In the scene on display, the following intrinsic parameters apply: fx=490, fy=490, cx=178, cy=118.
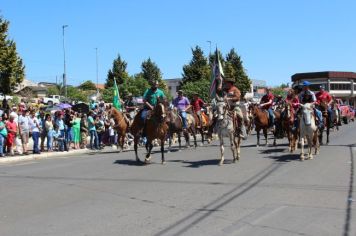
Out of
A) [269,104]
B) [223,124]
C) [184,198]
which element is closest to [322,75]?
[269,104]

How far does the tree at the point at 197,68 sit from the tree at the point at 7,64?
29051mm

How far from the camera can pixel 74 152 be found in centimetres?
2278

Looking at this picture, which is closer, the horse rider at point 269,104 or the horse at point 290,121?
the horse at point 290,121

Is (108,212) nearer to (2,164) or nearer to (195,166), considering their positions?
(195,166)

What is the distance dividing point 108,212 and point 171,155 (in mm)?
10029

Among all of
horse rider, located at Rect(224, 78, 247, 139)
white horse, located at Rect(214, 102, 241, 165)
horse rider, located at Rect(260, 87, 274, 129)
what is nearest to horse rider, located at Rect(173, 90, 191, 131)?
horse rider, located at Rect(260, 87, 274, 129)

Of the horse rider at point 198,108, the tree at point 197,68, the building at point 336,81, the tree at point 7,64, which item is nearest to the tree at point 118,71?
the tree at point 197,68

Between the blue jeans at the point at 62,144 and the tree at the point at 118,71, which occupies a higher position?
the tree at the point at 118,71

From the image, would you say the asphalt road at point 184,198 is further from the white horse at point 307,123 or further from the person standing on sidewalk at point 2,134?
the person standing on sidewalk at point 2,134

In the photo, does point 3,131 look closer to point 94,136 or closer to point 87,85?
point 94,136

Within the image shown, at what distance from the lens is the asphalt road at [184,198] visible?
7.60m

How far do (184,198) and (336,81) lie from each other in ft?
401

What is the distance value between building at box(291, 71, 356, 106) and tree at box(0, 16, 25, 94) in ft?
281

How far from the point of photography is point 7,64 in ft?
158
